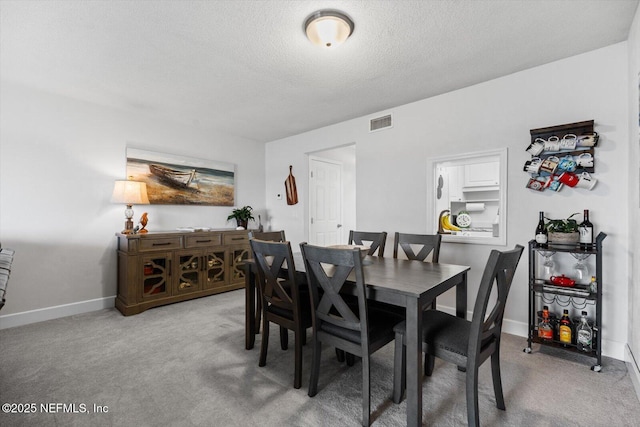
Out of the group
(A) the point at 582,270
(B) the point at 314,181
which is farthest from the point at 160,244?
(A) the point at 582,270

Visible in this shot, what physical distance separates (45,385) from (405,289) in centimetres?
245

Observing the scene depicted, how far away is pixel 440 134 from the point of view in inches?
130

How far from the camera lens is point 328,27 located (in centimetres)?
196

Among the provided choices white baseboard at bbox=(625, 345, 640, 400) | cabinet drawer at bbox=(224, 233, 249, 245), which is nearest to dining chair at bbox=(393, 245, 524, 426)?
white baseboard at bbox=(625, 345, 640, 400)

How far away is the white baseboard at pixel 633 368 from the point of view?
1.88 meters

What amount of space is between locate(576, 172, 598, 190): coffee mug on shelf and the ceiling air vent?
199 cm

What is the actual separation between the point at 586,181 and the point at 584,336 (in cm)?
123

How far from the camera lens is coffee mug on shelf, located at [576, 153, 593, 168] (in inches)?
94.2

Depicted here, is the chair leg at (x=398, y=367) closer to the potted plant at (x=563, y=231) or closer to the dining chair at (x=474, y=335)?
the dining chair at (x=474, y=335)

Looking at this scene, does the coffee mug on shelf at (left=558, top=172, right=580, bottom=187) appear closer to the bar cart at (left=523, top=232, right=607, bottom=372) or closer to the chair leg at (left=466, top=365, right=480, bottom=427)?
the bar cart at (left=523, top=232, right=607, bottom=372)

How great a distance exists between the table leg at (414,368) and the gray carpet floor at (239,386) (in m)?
0.21

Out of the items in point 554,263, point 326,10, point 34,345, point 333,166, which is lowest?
point 34,345

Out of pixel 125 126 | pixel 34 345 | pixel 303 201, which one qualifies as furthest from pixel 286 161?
pixel 34 345

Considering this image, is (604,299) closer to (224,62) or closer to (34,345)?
(224,62)
